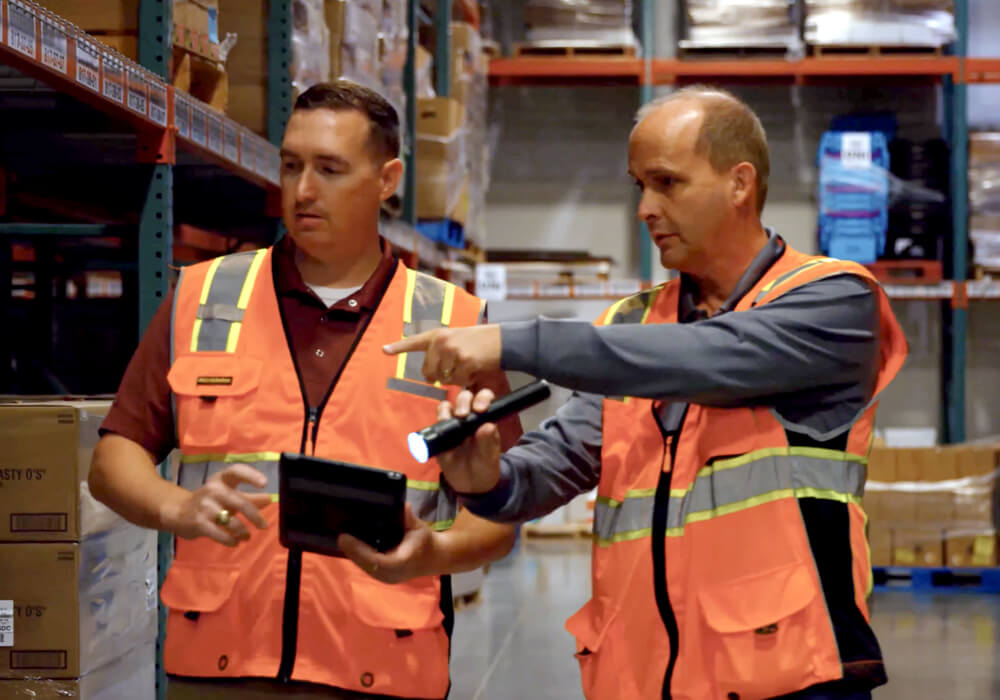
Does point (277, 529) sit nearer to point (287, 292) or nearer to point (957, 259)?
point (287, 292)

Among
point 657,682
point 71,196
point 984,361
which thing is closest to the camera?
point 657,682

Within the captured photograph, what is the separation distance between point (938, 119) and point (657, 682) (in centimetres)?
1095

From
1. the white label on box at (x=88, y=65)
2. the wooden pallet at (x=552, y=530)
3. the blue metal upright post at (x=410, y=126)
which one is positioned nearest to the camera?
the white label on box at (x=88, y=65)

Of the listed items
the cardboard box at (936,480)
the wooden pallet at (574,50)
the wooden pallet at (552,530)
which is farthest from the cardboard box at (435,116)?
the wooden pallet at (552,530)

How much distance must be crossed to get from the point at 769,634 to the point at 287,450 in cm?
86

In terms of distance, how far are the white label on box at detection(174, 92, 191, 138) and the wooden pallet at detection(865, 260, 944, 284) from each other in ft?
25.5

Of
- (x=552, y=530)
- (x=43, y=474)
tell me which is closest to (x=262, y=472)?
(x=43, y=474)

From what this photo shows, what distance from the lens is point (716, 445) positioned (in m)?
2.02

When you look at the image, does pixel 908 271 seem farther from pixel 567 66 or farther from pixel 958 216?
pixel 567 66

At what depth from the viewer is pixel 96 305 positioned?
18.3ft

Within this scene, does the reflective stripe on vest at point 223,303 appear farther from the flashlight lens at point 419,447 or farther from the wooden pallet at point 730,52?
the wooden pallet at point 730,52

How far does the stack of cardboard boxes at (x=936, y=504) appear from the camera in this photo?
9047 mm

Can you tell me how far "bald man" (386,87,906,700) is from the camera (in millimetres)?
1880

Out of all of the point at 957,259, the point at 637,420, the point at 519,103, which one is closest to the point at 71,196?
the point at 637,420
